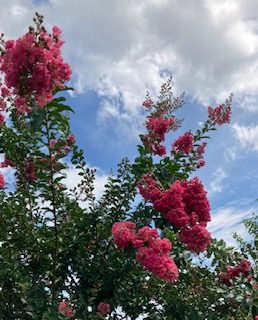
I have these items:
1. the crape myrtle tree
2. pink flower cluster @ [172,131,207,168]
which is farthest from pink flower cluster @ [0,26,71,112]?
pink flower cluster @ [172,131,207,168]

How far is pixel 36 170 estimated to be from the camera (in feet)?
17.0

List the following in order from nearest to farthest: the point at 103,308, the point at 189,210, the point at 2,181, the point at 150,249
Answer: the point at 150,249, the point at 189,210, the point at 103,308, the point at 2,181

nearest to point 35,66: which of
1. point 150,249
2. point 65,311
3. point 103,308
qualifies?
point 150,249

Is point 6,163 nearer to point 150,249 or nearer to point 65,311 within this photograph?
point 65,311

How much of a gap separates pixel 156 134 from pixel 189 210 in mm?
1074

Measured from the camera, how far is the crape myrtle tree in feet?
14.3

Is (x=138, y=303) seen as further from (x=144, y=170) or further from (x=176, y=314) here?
(x=144, y=170)

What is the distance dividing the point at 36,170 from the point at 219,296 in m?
2.13

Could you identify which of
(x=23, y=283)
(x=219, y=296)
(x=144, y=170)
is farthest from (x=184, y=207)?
(x=23, y=283)

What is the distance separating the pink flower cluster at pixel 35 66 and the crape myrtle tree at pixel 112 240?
0.96m

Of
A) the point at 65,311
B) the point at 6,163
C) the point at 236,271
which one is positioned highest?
the point at 6,163

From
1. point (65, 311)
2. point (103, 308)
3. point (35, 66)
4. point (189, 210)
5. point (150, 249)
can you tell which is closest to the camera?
point (35, 66)

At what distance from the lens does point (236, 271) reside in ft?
16.7

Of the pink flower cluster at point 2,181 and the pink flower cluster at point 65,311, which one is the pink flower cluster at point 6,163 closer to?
the pink flower cluster at point 2,181
